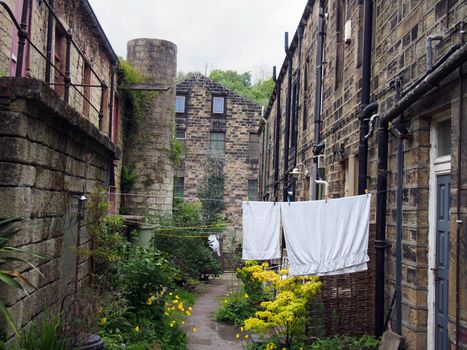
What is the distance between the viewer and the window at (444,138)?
539cm

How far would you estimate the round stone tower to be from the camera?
1608 cm

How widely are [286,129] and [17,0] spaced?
963cm

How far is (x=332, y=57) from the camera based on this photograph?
10406mm

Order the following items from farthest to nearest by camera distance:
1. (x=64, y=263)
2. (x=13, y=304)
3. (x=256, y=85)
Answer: (x=256, y=85) → (x=64, y=263) → (x=13, y=304)

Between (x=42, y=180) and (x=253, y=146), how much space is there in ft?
80.0

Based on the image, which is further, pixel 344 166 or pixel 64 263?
pixel 344 166

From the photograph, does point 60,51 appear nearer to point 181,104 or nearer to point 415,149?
point 415,149

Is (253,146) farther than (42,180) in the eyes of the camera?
Yes

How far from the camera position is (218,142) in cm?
2883

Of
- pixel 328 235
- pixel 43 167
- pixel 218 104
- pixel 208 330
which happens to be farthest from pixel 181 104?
pixel 43 167

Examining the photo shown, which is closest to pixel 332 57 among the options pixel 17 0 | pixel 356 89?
pixel 356 89

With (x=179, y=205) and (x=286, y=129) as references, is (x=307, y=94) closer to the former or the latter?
(x=286, y=129)

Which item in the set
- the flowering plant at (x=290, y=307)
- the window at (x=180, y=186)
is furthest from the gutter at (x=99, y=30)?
the window at (x=180, y=186)

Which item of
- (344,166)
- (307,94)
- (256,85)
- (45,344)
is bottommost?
(45,344)
